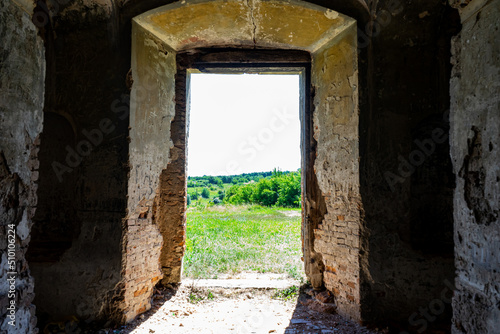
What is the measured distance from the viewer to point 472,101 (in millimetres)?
1870

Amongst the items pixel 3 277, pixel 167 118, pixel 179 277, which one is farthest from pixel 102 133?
pixel 179 277

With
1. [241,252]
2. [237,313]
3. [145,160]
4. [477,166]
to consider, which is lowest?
[237,313]

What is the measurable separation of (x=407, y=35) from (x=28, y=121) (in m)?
3.69

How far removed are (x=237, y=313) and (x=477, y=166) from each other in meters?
2.91

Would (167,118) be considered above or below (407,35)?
below

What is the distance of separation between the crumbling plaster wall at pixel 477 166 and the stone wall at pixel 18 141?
293 cm

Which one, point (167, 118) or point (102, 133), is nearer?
point (102, 133)

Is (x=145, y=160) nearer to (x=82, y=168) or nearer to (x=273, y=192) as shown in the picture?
(x=82, y=168)

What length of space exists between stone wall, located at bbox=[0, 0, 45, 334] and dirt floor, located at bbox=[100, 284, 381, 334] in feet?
4.07

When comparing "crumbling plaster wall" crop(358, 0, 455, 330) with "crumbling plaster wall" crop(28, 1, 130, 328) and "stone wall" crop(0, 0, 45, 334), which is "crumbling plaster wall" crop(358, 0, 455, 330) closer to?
"crumbling plaster wall" crop(28, 1, 130, 328)

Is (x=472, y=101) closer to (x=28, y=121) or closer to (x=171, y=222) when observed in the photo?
(x=28, y=121)

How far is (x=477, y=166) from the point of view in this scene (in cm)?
184

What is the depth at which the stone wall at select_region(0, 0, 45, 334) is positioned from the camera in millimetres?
1951

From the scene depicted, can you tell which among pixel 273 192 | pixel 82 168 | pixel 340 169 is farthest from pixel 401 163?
pixel 273 192
